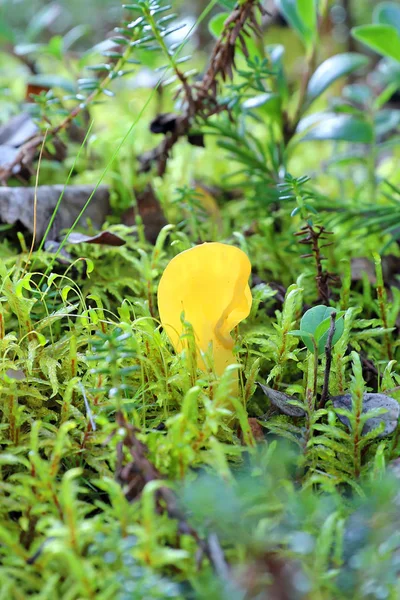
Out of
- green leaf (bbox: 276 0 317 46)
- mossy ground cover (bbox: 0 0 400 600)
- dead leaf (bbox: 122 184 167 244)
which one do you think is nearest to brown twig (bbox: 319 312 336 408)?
mossy ground cover (bbox: 0 0 400 600)

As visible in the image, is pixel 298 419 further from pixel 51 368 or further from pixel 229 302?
pixel 51 368

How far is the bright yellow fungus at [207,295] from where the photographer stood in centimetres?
83

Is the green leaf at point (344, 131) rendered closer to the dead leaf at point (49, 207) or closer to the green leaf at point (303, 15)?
the green leaf at point (303, 15)

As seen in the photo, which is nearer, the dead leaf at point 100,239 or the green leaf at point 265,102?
the dead leaf at point 100,239

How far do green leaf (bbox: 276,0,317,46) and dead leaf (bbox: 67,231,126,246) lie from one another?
2.73 ft

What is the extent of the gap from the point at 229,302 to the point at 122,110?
165 centimetres

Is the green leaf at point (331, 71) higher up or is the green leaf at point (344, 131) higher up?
the green leaf at point (331, 71)

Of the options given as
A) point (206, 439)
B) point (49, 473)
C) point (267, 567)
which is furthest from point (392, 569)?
point (49, 473)

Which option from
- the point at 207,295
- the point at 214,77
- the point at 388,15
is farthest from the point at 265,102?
the point at 207,295

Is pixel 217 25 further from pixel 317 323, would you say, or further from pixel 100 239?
pixel 317 323

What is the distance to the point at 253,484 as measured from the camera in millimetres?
575

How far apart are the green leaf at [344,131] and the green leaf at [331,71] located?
3.5 inches

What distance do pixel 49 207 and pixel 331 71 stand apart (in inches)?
33.5

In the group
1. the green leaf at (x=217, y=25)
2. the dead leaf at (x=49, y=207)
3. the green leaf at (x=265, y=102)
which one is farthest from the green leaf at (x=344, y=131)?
the dead leaf at (x=49, y=207)
